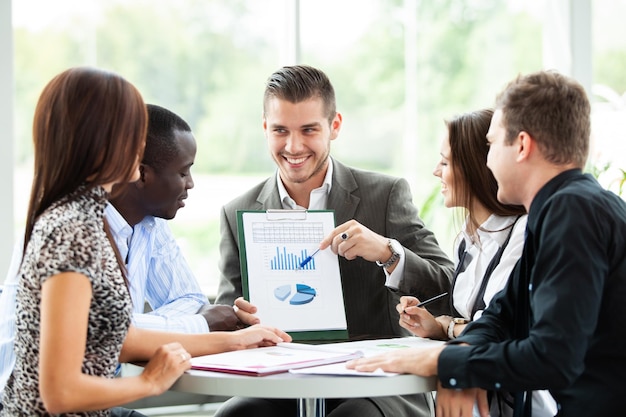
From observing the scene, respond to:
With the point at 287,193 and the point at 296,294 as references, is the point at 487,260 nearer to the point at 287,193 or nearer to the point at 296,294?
the point at 296,294

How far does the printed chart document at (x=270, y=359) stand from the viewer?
6.05 feet

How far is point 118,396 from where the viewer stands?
68.5 inches

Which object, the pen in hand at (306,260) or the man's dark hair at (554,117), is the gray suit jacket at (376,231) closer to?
the pen in hand at (306,260)

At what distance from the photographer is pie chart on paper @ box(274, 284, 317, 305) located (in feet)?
7.96

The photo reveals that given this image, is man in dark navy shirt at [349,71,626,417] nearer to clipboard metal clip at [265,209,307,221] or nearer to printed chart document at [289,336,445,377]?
printed chart document at [289,336,445,377]

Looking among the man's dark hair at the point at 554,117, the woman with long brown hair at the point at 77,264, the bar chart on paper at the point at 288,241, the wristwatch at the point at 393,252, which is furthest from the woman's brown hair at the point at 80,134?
the wristwatch at the point at 393,252

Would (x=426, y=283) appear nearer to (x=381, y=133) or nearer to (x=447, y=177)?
(x=447, y=177)

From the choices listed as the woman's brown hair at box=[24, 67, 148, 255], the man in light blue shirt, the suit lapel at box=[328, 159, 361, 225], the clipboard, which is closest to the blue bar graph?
the clipboard

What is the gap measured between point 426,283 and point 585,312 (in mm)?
898

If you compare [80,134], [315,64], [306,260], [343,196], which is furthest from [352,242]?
[315,64]

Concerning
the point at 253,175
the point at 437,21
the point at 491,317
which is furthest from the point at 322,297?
the point at 437,21

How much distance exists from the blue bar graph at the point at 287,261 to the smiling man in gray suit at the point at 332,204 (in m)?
0.23

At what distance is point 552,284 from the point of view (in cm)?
176

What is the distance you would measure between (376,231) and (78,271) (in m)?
1.34
